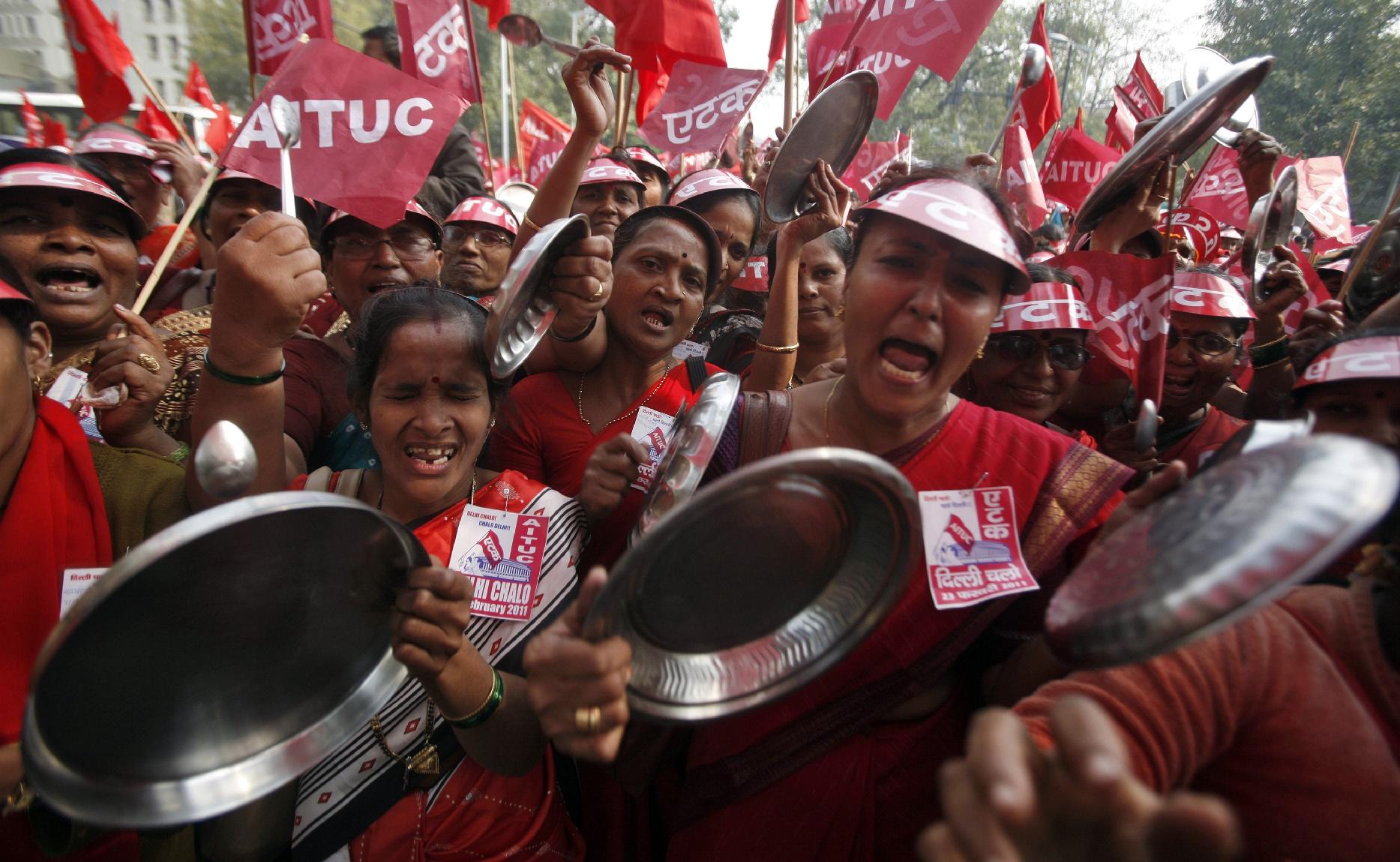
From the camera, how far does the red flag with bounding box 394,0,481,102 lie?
187 inches

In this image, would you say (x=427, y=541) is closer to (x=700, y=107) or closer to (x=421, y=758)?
(x=421, y=758)

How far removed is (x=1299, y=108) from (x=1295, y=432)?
29.6 metres

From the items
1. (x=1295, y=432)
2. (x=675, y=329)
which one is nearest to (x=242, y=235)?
(x=675, y=329)

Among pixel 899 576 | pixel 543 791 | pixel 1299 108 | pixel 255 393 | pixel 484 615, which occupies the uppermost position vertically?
pixel 1299 108

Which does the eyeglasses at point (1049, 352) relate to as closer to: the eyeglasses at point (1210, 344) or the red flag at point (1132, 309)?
the red flag at point (1132, 309)

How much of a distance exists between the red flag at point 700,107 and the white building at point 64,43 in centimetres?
1429

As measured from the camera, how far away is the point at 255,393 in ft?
6.07

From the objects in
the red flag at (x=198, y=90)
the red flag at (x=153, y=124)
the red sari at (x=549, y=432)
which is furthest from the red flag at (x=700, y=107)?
the red flag at (x=198, y=90)

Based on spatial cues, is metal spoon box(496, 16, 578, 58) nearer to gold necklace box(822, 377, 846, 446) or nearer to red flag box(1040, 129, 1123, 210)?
gold necklace box(822, 377, 846, 446)

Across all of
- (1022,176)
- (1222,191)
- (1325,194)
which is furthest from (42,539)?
(1325,194)

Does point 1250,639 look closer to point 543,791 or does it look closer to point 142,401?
point 543,791

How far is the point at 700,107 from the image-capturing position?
5.47 m

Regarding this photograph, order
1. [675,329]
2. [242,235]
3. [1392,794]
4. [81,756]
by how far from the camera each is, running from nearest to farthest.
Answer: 1. [1392,794]
2. [81,756]
3. [242,235]
4. [675,329]

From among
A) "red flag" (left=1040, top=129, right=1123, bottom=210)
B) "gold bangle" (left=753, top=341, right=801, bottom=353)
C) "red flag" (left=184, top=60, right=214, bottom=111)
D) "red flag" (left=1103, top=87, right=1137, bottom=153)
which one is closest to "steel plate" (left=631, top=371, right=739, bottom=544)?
"gold bangle" (left=753, top=341, right=801, bottom=353)
